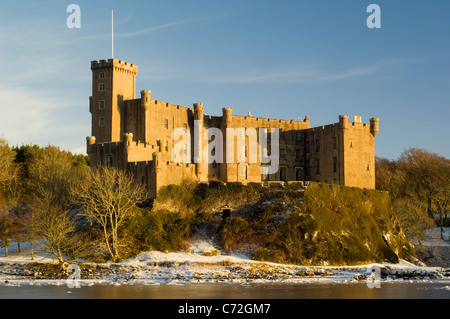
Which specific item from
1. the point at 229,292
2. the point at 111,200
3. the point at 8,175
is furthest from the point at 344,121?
the point at 8,175

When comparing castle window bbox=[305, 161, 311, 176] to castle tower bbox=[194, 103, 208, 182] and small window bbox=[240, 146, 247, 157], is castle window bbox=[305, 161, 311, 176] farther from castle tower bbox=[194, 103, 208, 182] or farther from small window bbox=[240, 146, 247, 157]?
castle tower bbox=[194, 103, 208, 182]

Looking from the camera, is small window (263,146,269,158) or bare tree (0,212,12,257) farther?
small window (263,146,269,158)

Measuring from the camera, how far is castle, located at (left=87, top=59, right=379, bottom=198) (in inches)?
2405

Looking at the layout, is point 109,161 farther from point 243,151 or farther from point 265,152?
point 265,152

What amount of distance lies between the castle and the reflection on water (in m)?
19.2

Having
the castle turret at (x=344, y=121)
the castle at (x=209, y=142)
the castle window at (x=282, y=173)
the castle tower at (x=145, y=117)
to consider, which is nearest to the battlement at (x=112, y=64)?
the castle at (x=209, y=142)

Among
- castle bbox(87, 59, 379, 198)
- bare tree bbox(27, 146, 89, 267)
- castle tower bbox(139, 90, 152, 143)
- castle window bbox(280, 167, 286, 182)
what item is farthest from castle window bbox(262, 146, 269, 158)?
bare tree bbox(27, 146, 89, 267)

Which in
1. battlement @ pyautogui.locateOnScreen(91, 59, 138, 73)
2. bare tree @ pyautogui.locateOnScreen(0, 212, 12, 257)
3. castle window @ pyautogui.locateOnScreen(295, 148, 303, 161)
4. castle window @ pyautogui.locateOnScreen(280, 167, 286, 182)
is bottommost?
bare tree @ pyautogui.locateOnScreen(0, 212, 12, 257)

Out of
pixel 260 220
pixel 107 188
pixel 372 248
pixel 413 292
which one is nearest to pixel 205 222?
pixel 260 220

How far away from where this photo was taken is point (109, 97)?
65.4 metres

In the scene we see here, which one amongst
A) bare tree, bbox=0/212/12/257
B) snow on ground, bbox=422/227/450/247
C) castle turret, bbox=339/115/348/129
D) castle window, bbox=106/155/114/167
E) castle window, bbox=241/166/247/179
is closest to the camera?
bare tree, bbox=0/212/12/257

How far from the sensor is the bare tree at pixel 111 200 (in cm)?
5247
